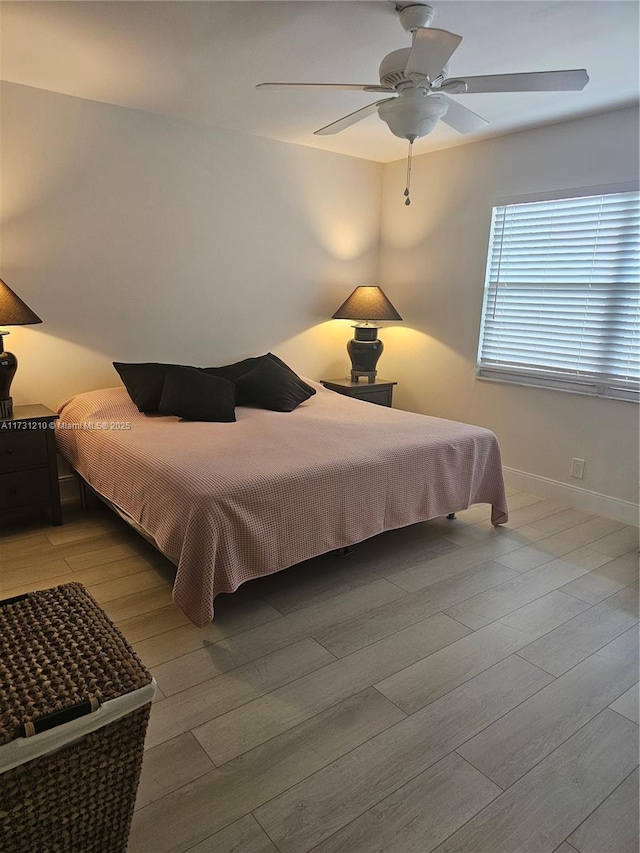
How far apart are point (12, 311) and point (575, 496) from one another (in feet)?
11.9

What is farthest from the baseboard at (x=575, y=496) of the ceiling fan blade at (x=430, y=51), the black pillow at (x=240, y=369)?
the ceiling fan blade at (x=430, y=51)

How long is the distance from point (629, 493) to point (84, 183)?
3921 millimetres

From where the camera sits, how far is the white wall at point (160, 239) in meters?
3.23

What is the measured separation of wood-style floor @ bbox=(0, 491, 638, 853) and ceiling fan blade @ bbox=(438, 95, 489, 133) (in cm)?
218

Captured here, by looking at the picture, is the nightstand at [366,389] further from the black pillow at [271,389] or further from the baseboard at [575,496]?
the baseboard at [575,496]

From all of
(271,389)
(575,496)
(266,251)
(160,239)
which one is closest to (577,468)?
(575,496)

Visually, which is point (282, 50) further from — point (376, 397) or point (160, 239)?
point (376, 397)

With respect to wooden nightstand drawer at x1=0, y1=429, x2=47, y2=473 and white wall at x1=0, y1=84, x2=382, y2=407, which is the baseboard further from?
wooden nightstand drawer at x1=0, y1=429, x2=47, y2=473


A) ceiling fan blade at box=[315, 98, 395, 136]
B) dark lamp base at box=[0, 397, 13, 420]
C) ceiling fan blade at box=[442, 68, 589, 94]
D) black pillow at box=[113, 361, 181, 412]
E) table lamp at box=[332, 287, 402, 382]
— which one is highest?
ceiling fan blade at box=[315, 98, 395, 136]

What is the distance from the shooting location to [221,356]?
416 cm

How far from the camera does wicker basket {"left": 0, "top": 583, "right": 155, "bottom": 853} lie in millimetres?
1104

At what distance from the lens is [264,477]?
232 centimetres

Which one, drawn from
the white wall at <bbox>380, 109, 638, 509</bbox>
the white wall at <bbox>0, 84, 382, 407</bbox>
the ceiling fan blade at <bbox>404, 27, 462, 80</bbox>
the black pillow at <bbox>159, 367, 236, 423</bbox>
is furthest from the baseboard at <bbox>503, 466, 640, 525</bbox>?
the ceiling fan blade at <bbox>404, 27, 462, 80</bbox>

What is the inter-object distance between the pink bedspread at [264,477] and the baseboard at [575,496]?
749mm
